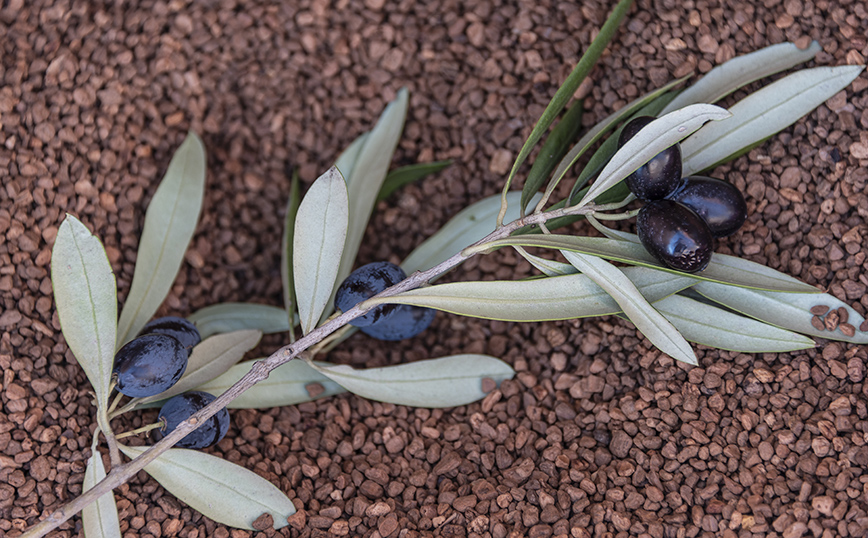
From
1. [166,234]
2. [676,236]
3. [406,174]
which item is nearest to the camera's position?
[676,236]

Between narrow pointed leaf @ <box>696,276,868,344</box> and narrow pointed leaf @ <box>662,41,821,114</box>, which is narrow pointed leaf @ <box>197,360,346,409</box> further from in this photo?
narrow pointed leaf @ <box>662,41,821,114</box>

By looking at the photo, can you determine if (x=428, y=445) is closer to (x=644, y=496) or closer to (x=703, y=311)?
(x=644, y=496)

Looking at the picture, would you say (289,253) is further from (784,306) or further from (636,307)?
(784,306)

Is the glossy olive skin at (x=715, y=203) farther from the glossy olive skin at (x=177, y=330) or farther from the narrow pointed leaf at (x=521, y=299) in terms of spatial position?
the glossy olive skin at (x=177, y=330)

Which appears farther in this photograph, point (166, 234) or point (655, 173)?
point (166, 234)

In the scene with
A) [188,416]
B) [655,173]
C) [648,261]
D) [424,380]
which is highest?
[655,173]

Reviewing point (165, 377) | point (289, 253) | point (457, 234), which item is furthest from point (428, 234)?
point (165, 377)

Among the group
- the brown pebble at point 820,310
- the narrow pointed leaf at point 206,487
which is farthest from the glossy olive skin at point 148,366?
the brown pebble at point 820,310
